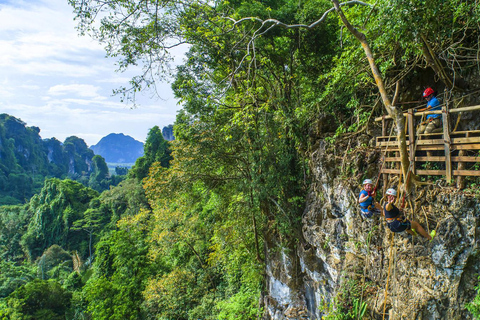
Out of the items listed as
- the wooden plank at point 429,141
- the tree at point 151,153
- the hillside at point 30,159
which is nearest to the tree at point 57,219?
the tree at point 151,153

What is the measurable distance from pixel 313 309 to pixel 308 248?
2.12 metres

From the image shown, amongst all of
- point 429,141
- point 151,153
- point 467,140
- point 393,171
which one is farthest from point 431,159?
point 151,153

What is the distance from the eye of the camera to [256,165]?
798 cm

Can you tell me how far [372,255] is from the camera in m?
5.64

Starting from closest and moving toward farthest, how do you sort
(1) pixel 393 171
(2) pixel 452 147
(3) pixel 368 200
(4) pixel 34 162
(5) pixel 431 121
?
1. (2) pixel 452 147
2. (5) pixel 431 121
3. (3) pixel 368 200
4. (1) pixel 393 171
5. (4) pixel 34 162

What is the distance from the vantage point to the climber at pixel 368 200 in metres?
4.96

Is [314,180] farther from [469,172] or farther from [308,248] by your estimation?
[469,172]

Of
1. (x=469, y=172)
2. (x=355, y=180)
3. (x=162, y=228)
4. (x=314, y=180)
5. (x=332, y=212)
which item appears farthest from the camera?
(x=162, y=228)

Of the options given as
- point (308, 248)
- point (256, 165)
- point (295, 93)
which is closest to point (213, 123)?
point (256, 165)

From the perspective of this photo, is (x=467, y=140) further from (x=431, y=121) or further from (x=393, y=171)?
(x=393, y=171)

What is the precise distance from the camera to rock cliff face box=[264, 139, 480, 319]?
4.17 meters

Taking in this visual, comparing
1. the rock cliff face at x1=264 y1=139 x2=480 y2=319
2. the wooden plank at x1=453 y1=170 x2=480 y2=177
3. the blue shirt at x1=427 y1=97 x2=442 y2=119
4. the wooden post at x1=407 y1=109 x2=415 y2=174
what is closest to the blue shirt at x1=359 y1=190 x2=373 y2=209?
the rock cliff face at x1=264 y1=139 x2=480 y2=319

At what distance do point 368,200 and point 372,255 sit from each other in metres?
1.63

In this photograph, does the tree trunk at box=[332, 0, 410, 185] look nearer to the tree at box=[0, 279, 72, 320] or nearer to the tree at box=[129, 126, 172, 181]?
the tree at box=[0, 279, 72, 320]
